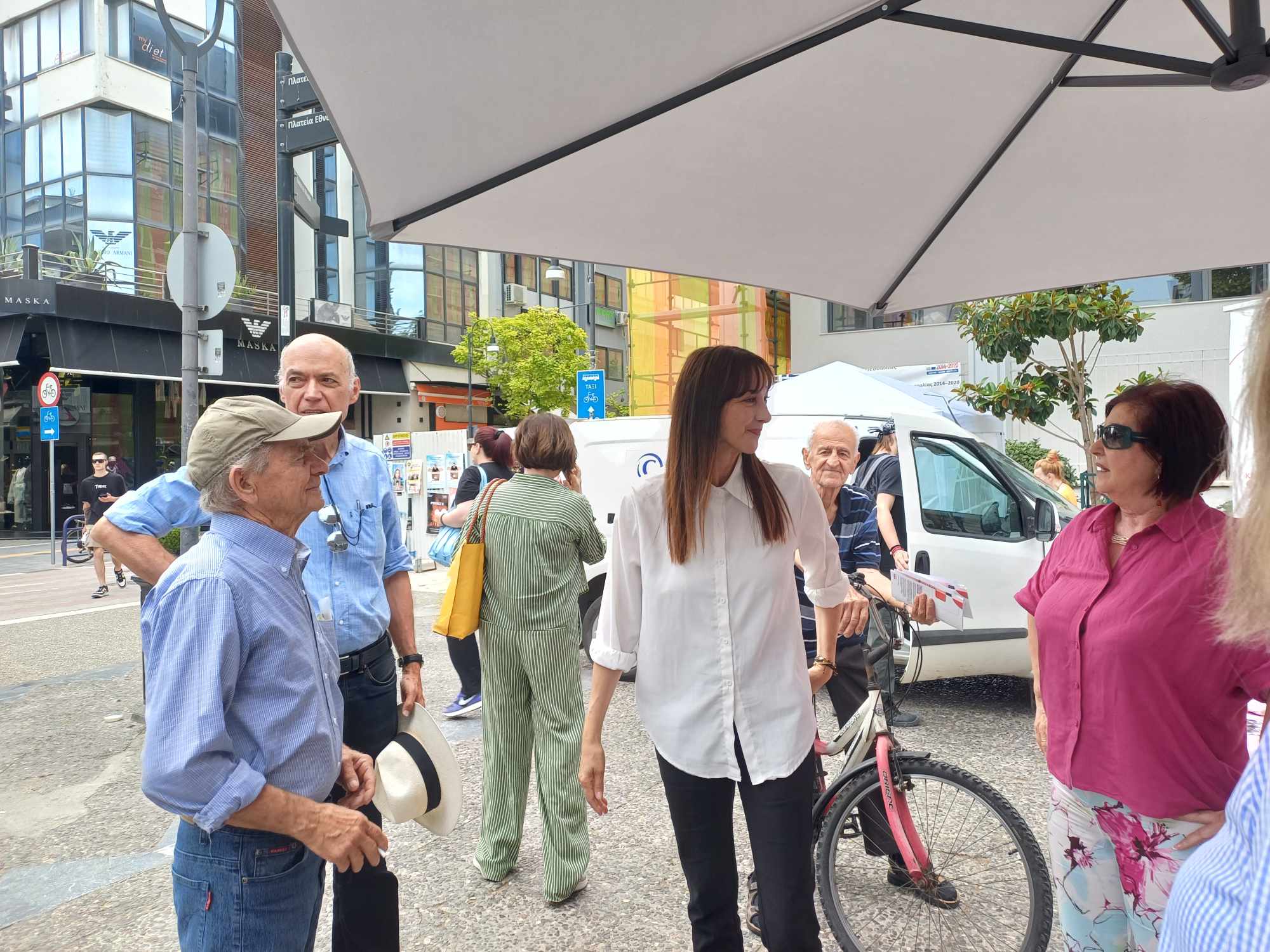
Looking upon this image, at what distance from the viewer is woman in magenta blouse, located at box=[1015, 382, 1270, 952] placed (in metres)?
1.91

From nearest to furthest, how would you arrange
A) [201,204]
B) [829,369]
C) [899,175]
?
[899,175] → [829,369] → [201,204]

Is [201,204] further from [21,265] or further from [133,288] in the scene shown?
[21,265]

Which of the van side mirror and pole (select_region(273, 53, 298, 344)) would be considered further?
pole (select_region(273, 53, 298, 344))

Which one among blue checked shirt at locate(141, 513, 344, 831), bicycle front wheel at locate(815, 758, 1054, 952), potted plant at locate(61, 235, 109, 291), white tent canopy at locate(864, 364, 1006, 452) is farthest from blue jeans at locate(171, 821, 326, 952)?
potted plant at locate(61, 235, 109, 291)

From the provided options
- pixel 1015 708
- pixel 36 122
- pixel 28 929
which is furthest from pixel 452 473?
pixel 36 122

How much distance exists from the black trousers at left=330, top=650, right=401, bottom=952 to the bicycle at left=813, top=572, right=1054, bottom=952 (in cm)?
129

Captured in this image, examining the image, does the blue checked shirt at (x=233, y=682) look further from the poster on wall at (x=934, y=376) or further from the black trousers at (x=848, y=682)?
the poster on wall at (x=934, y=376)

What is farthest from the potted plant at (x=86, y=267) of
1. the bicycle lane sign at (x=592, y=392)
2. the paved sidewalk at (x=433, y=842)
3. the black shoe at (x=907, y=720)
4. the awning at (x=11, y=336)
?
the black shoe at (x=907, y=720)

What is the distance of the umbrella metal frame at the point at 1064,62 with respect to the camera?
1.92m

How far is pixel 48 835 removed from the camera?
4.34 metres

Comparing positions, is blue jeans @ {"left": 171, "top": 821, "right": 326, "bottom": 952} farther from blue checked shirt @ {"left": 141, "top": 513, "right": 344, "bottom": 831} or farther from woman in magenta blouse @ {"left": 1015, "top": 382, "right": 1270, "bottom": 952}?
woman in magenta blouse @ {"left": 1015, "top": 382, "right": 1270, "bottom": 952}

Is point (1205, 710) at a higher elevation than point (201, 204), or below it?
below

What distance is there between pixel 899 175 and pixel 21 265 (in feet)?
89.3

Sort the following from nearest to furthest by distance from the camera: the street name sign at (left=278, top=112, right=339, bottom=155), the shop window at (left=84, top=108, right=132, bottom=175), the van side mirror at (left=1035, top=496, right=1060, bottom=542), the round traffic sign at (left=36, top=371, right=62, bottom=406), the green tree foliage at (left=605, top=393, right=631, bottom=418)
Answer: the van side mirror at (left=1035, top=496, right=1060, bottom=542)
the street name sign at (left=278, top=112, right=339, bottom=155)
the round traffic sign at (left=36, top=371, right=62, bottom=406)
the shop window at (left=84, top=108, right=132, bottom=175)
the green tree foliage at (left=605, top=393, right=631, bottom=418)
